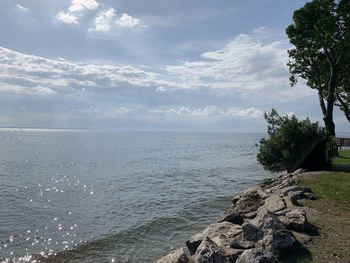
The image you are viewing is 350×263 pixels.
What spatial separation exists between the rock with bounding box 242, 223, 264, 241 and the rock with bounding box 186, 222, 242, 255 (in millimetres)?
864

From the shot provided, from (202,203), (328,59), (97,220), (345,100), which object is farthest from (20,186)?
(345,100)

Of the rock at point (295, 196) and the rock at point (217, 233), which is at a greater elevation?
the rock at point (295, 196)

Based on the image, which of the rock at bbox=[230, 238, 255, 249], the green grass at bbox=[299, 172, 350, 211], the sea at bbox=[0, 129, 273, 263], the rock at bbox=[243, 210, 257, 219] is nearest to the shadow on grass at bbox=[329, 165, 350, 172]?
A: the green grass at bbox=[299, 172, 350, 211]

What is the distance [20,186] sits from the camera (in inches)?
1421

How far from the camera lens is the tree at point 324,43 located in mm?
35812

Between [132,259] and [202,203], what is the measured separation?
12.3 m

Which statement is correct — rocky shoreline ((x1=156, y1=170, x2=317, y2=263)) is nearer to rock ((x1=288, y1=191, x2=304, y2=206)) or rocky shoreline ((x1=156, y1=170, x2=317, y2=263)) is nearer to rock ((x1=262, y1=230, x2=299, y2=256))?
rock ((x1=262, y1=230, x2=299, y2=256))

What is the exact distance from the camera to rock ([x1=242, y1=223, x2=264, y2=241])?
469 inches

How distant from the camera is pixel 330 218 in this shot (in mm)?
15117

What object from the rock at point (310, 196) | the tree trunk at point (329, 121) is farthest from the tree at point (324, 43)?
the rock at point (310, 196)

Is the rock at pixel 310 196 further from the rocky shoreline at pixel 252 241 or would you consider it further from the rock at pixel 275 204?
the rocky shoreline at pixel 252 241

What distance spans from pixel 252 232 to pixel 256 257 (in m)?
1.93

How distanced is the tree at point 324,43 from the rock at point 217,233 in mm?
26212

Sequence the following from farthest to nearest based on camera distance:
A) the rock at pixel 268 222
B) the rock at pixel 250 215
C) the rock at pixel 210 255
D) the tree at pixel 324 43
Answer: the tree at pixel 324 43 < the rock at pixel 250 215 < the rock at pixel 268 222 < the rock at pixel 210 255
